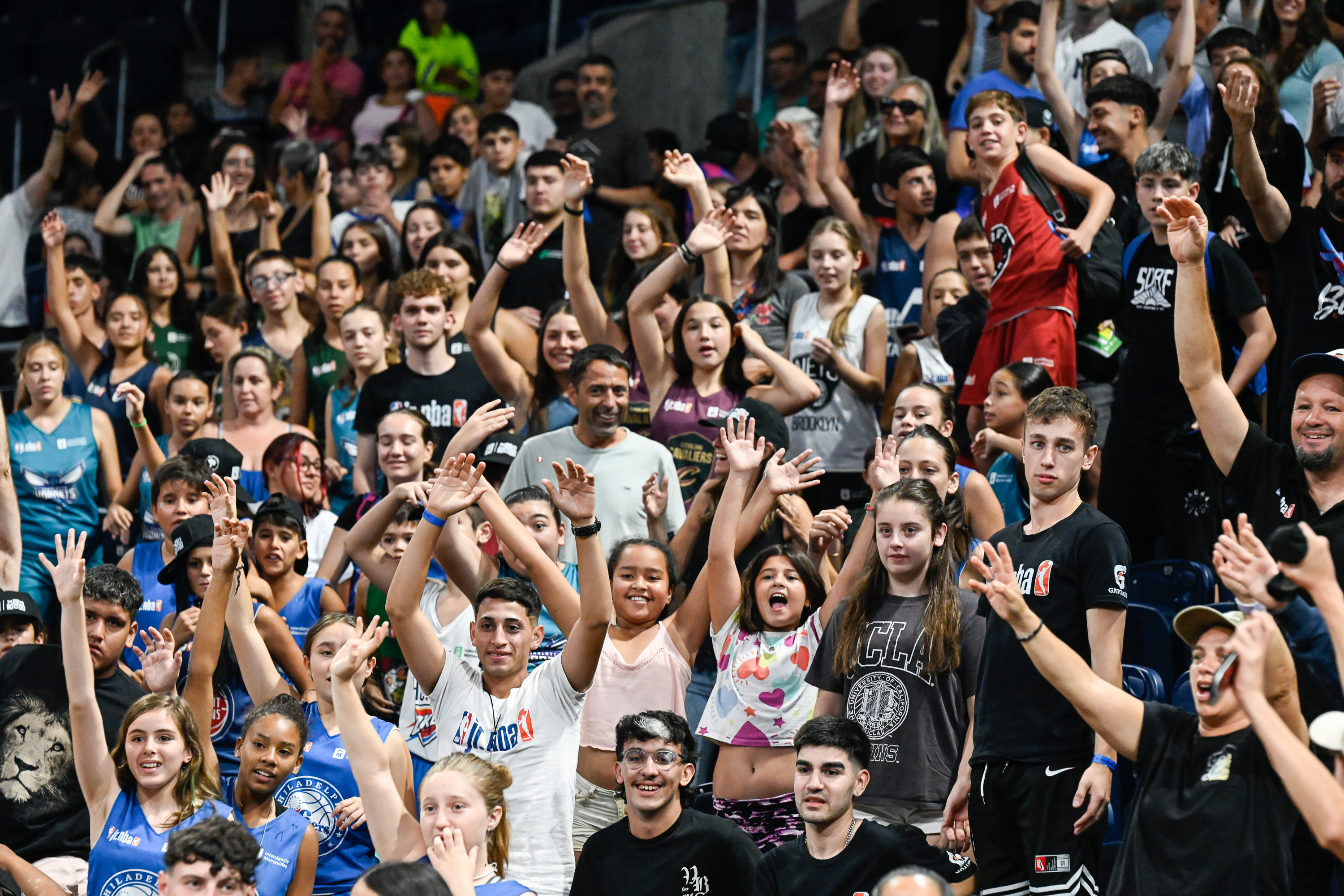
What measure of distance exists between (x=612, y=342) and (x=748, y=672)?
2711 millimetres

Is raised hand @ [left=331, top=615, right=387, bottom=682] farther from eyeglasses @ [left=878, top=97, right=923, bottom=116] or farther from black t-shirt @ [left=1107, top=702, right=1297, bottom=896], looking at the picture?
eyeglasses @ [left=878, top=97, right=923, bottom=116]

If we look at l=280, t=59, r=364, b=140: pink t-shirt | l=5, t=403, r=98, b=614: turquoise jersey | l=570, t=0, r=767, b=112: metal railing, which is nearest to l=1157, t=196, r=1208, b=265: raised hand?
l=5, t=403, r=98, b=614: turquoise jersey

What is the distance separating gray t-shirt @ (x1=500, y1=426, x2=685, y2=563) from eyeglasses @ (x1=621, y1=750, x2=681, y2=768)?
169 centimetres

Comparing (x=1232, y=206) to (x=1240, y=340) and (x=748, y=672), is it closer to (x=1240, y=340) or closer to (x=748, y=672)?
(x=1240, y=340)

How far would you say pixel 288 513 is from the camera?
6.75 metres

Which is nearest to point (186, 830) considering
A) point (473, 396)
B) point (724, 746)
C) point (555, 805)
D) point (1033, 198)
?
point (555, 805)

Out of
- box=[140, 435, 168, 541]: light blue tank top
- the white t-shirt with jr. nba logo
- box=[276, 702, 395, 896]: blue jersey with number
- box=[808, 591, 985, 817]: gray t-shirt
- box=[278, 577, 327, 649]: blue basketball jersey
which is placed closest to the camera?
box=[808, 591, 985, 817]: gray t-shirt

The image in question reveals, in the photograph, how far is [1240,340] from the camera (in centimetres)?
647

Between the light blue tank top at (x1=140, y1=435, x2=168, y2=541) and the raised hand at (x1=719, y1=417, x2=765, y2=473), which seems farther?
the light blue tank top at (x1=140, y1=435, x2=168, y2=541)

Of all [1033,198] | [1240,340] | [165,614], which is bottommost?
[165,614]

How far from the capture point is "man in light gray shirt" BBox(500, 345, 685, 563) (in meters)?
6.75

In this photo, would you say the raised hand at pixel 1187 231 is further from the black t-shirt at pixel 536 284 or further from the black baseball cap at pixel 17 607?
the black t-shirt at pixel 536 284

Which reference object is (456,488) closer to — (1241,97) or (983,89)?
(1241,97)

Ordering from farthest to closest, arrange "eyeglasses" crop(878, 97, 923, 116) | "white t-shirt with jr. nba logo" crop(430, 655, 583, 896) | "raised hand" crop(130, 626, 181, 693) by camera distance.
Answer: "eyeglasses" crop(878, 97, 923, 116) → "raised hand" crop(130, 626, 181, 693) → "white t-shirt with jr. nba logo" crop(430, 655, 583, 896)
